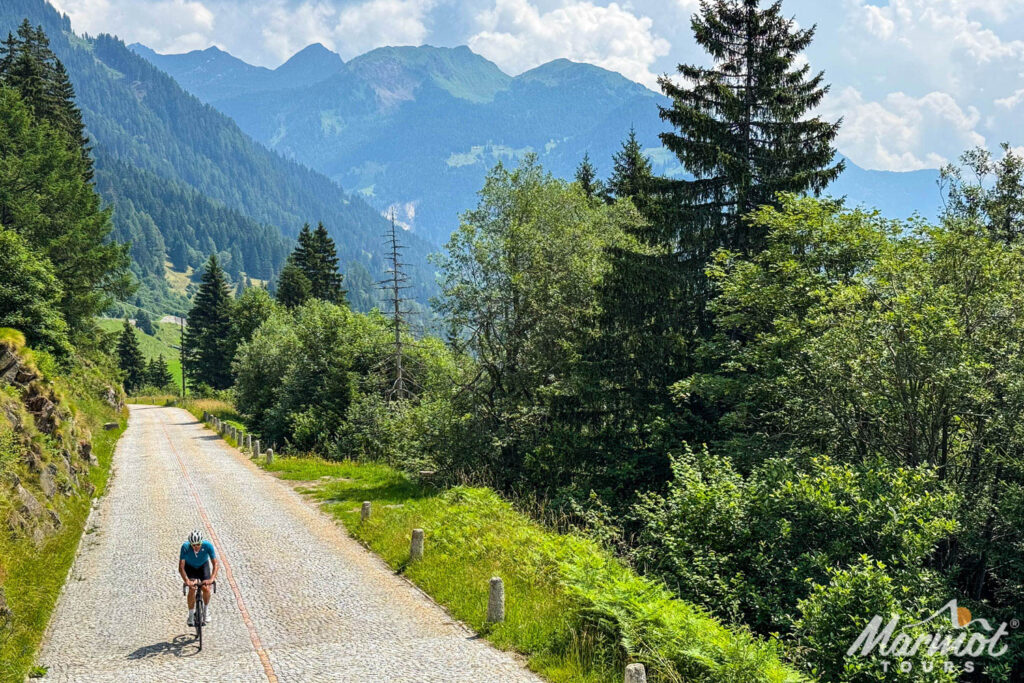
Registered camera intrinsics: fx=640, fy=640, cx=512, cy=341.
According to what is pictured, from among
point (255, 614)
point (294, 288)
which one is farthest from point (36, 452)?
point (294, 288)

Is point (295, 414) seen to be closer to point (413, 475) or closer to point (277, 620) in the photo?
point (413, 475)

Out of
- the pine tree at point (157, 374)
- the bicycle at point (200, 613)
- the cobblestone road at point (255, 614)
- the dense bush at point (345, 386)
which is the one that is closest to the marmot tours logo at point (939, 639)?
the cobblestone road at point (255, 614)

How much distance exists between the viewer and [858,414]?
16.2 meters

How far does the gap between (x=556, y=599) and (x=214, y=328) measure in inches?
3110

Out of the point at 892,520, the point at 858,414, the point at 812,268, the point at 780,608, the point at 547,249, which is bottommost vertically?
the point at 780,608

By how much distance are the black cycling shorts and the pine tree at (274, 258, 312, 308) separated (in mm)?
62932

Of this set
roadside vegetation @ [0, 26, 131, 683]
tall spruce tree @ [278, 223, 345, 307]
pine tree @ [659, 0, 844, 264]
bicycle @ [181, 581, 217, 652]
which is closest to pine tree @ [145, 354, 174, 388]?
tall spruce tree @ [278, 223, 345, 307]

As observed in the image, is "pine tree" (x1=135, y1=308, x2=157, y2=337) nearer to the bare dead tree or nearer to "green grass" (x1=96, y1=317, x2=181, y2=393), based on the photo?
"green grass" (x1=96, y1=317, x2=181, y2=393)

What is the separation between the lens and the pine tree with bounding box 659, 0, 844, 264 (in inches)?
823

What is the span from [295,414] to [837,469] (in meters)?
32.9

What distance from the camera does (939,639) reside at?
10.7m

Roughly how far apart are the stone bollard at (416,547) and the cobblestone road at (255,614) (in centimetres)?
73

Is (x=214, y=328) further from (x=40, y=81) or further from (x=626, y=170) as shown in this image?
(x=626, y=170)

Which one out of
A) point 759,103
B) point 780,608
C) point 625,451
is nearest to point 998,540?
point 780,608
